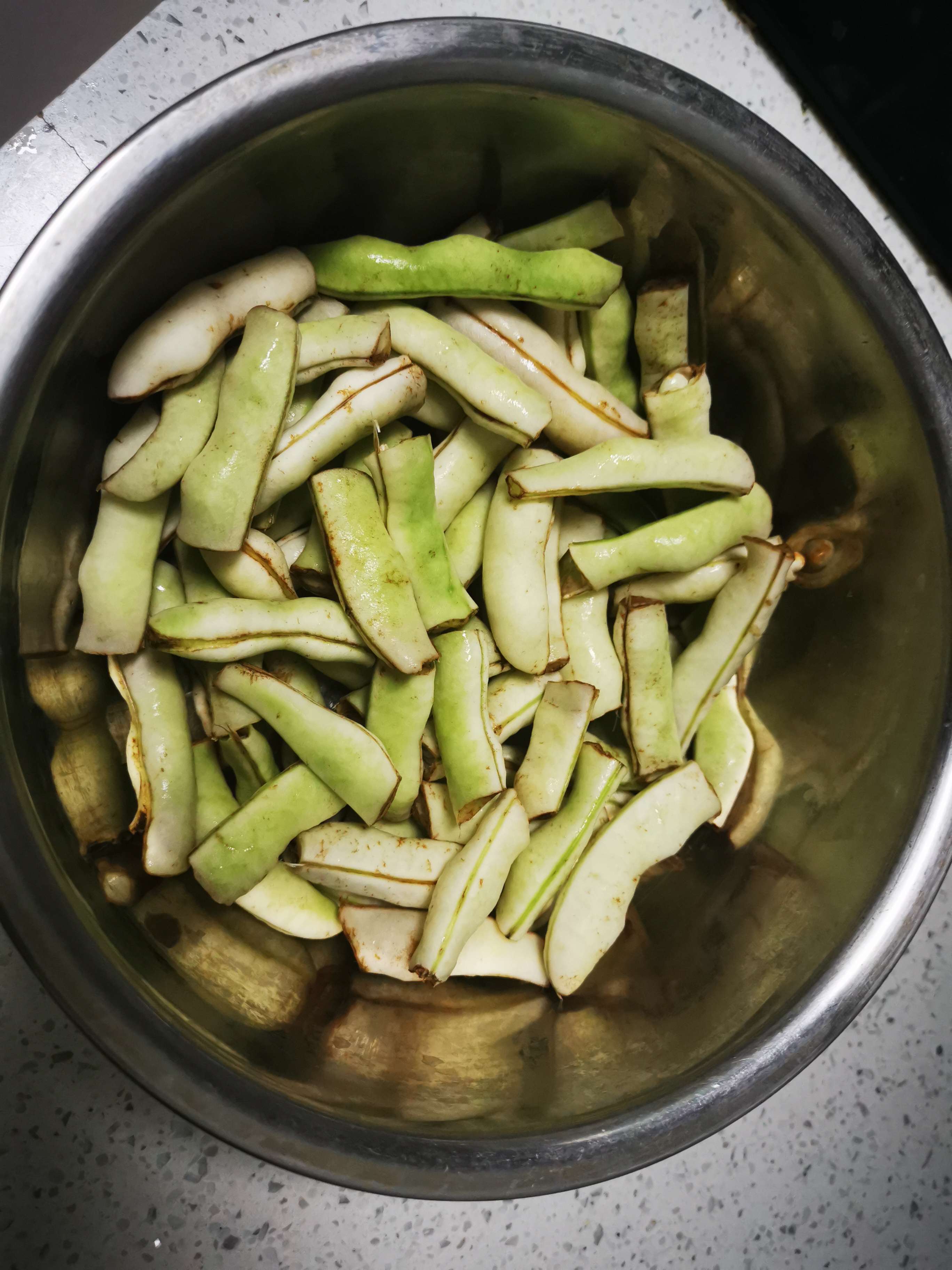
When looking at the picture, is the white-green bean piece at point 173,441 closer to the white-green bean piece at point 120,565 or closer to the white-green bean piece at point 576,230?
the white-green bean piece at point 120,565

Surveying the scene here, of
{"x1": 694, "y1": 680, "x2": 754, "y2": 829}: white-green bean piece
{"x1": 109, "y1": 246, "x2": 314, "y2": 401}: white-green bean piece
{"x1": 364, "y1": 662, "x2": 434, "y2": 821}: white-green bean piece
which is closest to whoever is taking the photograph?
{"x1": 109, "y1": 246, "x2": 314, "y2": 401}: white-green bean piece

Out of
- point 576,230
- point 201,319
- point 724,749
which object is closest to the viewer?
point 201,319

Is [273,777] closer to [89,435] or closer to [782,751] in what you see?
[89,435]

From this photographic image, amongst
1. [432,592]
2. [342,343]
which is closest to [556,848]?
[432,592]

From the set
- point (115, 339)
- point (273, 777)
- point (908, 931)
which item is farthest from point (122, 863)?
point (908, 931)

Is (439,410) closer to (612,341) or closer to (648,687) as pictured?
(612,341)

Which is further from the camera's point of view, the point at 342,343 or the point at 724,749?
the point at 724,749

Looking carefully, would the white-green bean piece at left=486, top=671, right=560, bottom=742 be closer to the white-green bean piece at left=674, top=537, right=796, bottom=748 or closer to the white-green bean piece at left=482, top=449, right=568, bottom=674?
the white-green bean piece at left=482, top=449, right=568, bottom=674

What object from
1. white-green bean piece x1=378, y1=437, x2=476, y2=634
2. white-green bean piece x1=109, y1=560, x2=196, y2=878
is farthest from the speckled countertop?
white-green bean piece x1=378, y1=437, x2=476, y2=634
